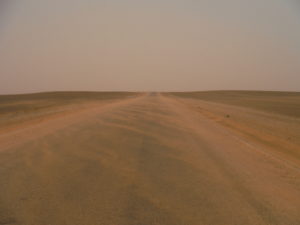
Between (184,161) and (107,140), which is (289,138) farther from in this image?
(107,140)

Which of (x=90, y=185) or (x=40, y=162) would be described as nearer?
(x=90, y=185)

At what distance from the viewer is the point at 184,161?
12.3ft

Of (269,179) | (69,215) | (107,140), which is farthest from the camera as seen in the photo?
(107,140)

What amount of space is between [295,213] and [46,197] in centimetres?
254

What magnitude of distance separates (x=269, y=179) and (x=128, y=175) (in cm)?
198

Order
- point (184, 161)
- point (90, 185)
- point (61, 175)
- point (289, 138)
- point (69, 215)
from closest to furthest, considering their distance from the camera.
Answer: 1. point (69, 215)
2. point (90, 185)
3. point (61, 175)
4. point (184, 161)
5. point (289, 138)

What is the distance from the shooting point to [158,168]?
131 inches

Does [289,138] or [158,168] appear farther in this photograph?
[289,138]

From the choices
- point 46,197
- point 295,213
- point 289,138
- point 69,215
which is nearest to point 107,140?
point 46,197

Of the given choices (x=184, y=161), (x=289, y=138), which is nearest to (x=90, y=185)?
(x=184, y=161)

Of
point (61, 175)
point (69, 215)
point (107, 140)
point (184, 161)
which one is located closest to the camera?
point (69, 215)

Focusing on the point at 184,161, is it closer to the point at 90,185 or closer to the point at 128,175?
the point at 128,175

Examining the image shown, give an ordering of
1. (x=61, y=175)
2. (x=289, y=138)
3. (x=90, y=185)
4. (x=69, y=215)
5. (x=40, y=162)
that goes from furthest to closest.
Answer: (x=289, y=138)
(x=40, y=162)
(x=61, y=175)
(x=90, y=185)
(x=69, y=215)

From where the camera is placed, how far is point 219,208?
87.3 inches
